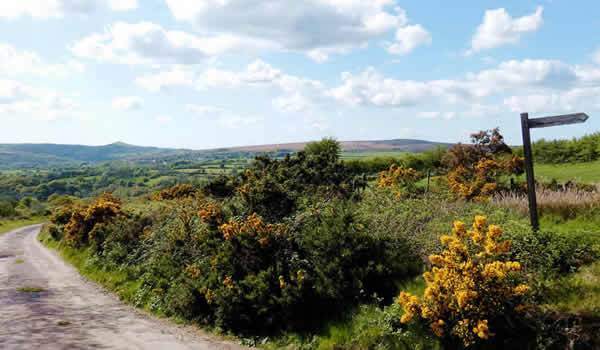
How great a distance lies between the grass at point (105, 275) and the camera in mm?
10766

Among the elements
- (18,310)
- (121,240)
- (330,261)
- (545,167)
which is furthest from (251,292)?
(545,167)

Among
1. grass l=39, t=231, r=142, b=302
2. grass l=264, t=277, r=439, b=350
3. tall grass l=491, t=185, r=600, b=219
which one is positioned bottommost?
grass l=39, t=231, r=142, b=302

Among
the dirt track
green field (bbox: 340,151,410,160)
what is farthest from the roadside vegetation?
green field (bbox: 340,151,410,160)

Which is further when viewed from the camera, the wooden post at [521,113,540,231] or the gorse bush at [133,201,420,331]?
the gorse bush at [133,201,420,331]

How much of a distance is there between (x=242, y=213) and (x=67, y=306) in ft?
15.7

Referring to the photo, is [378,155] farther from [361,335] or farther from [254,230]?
[361,335]

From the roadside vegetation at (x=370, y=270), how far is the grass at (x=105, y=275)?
7 cm

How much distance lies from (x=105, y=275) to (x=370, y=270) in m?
9.65

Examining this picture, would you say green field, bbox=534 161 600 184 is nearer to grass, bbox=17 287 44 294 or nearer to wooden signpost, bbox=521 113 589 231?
wooden signpost, bbox=521 113 589 231

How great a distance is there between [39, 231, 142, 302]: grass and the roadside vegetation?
0.07 metres

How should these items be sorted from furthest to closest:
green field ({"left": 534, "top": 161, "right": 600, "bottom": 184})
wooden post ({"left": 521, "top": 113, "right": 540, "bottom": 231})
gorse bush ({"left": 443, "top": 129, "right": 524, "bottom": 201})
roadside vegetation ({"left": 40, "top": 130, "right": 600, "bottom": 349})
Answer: green field ({"left": 534, "top": 161, "right": 600, "bottom": 184}) → gorse bush ({"left": 443, "top": 129, "right": 524, "bottom": 201}) → wooden post ({"left": 521, "top": 113, "right": 540, "bottom": 231}) → roadside vegetation ({"left": 40, "top": 130, "right": 600, "bottom": 349})

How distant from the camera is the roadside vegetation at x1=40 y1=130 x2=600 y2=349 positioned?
16.6 ft

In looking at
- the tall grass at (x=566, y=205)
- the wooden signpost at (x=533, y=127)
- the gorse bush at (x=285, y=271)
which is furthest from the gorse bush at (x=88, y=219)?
the wooden signpost at (x=533, y=127)

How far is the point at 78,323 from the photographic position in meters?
8.20
